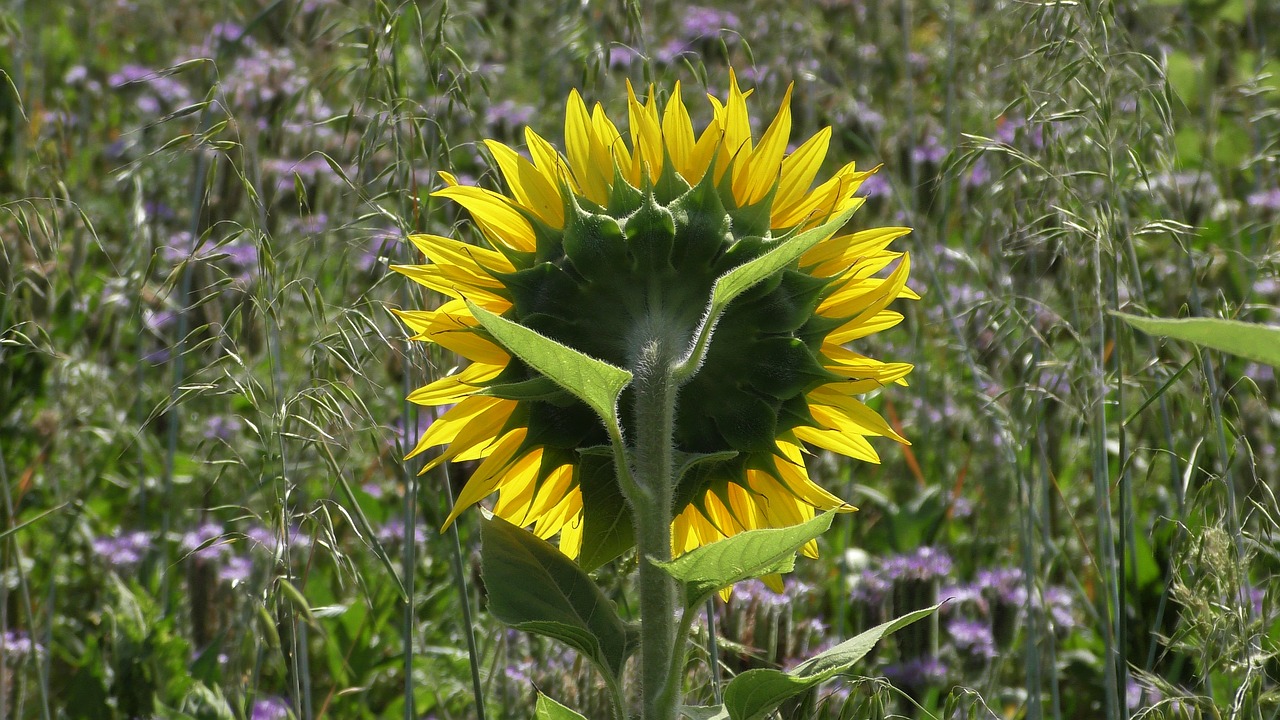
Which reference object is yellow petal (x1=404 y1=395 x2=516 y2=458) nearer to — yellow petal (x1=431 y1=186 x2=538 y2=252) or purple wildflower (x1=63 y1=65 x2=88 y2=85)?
yellow petal (x1=431 y1=186 x2=538 y2=252)

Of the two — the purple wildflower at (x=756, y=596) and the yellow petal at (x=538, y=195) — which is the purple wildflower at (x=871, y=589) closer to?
the purple wildflower at (x=756, y=596)

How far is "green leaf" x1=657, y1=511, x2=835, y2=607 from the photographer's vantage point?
908 millimetres

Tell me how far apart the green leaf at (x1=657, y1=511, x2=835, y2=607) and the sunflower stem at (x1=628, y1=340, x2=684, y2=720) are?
0.06 meters

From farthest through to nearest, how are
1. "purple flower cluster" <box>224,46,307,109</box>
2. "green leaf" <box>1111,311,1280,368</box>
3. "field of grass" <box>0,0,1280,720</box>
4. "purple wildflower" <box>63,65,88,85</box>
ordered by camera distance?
"purple wildflower" <box>63,65,88,85</box>
"purple flower cluster" <box>224,46,307,109</box>
"field of grass" <box>0,0,1280,720</box>
"green leaf" <box>1111,311,1280,368</box>

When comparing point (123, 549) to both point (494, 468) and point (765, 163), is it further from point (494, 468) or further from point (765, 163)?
point (765, 163)

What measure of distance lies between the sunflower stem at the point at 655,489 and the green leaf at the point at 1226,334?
0.41 metres

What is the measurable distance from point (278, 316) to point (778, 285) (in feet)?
2.05

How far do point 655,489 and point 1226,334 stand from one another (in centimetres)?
47

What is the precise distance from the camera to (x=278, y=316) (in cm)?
139

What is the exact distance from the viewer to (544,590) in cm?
112

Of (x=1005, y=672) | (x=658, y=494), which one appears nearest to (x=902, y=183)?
(x=1005, y=672)

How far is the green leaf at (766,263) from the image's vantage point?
899mm

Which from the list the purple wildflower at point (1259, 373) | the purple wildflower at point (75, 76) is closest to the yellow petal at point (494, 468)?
the purple wildflower at point (1259, 373)

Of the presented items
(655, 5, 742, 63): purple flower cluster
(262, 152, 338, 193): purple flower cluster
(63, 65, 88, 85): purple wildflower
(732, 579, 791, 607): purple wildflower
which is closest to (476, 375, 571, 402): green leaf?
(732, 579, 791, 607): purple wildflower
